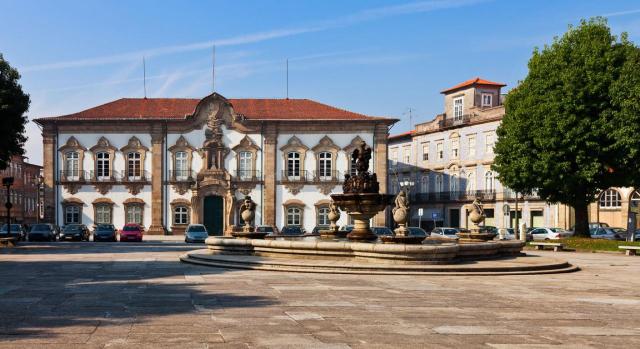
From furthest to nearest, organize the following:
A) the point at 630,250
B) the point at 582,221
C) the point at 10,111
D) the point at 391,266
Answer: the point at 582,221, the point at 10,111, the point at 630,250, the point at 391,266

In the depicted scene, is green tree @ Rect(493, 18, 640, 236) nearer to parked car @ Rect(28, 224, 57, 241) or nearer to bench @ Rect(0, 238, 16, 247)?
bench @ Rect(0, 238, 16, 247)

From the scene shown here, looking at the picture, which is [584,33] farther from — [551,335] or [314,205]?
[551,335]

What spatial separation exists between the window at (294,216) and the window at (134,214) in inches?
458

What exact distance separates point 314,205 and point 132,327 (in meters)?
49.3

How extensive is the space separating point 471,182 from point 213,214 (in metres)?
23.6

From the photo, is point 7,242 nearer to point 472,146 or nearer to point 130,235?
point 130,235

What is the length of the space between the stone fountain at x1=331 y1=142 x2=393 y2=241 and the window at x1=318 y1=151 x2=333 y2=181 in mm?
33898

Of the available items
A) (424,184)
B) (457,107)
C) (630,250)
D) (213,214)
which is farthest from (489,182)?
(630,250)

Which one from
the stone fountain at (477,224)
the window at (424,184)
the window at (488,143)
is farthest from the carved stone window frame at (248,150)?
the stone fountain at (477,224)

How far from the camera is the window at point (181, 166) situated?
59.0 metres

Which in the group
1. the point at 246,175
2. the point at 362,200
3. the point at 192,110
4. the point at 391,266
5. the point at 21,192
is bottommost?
the point at 391,266

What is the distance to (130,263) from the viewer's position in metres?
24.5

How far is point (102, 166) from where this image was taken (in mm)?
58906

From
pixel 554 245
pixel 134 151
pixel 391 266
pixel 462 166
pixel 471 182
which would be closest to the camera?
pixel 391 266
